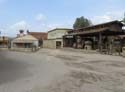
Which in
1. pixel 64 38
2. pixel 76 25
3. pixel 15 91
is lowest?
pixel 15 91

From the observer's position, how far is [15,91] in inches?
352

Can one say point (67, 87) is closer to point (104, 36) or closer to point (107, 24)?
point (107, 24)

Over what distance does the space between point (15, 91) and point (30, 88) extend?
71 cm

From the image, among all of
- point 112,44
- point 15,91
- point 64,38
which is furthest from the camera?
point 64,38

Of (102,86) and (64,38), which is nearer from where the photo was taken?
(102,86)

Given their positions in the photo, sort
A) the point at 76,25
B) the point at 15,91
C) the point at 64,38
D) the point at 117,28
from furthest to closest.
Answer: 1. the point at 76,25
2. the point at 64,38
3. the point at 117,28
4. the point at 15,91

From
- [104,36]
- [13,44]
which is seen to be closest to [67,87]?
[104,36]

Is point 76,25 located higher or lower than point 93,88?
higher

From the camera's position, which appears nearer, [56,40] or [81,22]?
[56,40]

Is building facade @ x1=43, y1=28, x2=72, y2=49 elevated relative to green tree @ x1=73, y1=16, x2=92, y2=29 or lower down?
lower down

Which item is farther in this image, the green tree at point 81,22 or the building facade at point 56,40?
the green tree at point 81,22

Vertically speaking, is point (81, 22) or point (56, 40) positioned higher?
point (81, 22)

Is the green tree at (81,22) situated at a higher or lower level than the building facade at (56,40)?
higher

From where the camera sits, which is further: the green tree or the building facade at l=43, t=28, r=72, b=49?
the green tree
